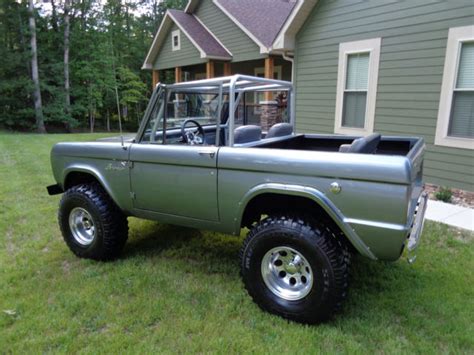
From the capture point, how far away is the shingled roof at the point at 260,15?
500 inches

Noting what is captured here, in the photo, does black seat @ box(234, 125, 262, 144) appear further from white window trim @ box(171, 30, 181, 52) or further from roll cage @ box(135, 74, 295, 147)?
white window trim @ box(171, 30, 181, 52)

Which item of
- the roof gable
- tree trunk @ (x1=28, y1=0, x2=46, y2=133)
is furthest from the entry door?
tree trunk @ (x1=28, y1=0, x2=46, y2=133)

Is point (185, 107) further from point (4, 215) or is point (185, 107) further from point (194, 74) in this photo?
point (194, 74)

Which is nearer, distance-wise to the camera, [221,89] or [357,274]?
[221,89]

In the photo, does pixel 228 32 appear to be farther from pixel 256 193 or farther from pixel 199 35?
pixel 256 193

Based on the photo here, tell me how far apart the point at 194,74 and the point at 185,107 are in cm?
1594

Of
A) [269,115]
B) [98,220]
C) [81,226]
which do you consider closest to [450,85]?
[269,115]

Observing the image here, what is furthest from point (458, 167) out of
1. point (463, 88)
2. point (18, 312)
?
point (18, 312)

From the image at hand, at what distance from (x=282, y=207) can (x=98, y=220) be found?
187cm

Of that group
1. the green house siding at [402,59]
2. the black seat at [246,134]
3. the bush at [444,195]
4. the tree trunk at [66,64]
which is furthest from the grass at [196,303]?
the tree trunk at [66,64]

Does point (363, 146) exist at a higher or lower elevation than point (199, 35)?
lower

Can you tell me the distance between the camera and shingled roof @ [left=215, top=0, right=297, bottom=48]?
1271 centimetres

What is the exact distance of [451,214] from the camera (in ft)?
16.9

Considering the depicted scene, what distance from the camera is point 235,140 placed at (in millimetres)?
3215
